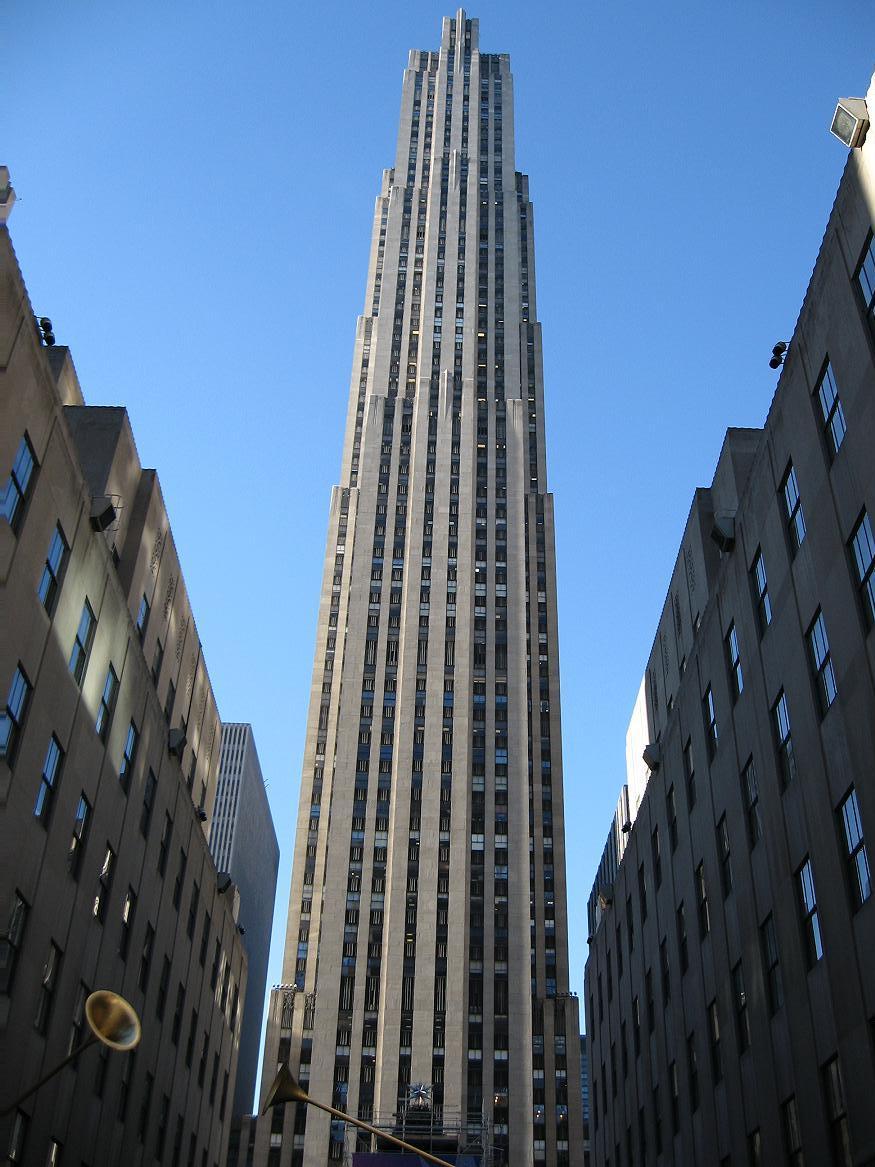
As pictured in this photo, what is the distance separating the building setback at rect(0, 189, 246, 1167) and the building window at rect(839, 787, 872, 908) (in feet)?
63.6

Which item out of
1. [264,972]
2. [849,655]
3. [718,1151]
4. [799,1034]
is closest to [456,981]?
[718,1151]

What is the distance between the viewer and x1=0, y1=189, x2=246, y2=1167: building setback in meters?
28.1

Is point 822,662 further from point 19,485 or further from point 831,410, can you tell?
point 19,485

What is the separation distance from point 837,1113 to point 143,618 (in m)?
27.9

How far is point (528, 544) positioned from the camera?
12150 centimetres

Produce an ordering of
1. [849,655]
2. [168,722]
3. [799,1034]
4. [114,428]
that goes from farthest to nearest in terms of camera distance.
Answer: [168,722], [114,428], [799,1034], [849,655]

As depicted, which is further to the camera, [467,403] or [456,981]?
[467,403]

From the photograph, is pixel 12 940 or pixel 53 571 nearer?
pixel 12 940

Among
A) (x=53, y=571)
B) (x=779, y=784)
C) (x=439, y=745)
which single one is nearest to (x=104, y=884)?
(x=53, y=571)

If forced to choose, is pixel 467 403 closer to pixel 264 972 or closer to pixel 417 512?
pixel 417 512

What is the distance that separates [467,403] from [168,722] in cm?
8603

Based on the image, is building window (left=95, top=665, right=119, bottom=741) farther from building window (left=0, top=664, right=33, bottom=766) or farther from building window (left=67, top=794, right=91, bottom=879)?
building window (left=0, top=664, right=33, bottom=766)

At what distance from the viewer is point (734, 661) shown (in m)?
35.3

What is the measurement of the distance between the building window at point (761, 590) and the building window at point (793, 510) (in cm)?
212
